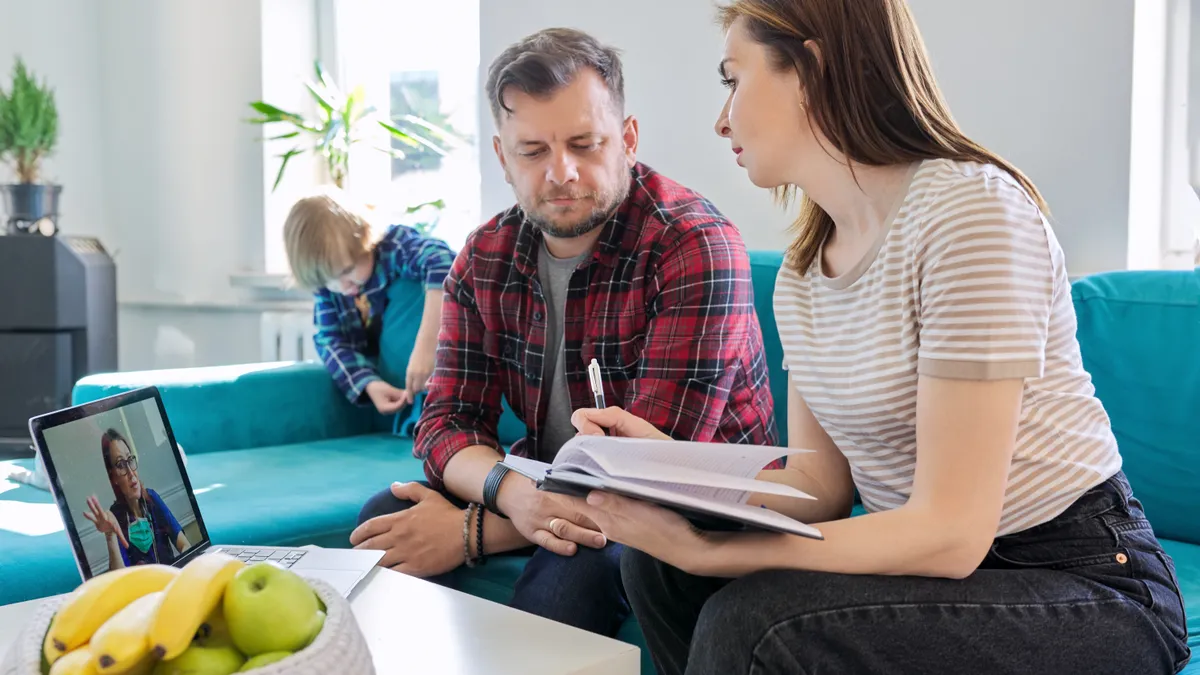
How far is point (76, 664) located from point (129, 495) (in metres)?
0.55

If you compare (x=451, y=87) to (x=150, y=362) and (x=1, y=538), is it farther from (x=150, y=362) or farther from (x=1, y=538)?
(x=1, y=538)

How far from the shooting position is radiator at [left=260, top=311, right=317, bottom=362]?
365 cm

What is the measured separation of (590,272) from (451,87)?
210 cm

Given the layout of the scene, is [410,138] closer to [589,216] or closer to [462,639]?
[589,216]

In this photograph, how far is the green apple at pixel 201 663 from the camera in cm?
67

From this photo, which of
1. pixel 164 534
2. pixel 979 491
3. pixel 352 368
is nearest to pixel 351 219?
pixel 352 368

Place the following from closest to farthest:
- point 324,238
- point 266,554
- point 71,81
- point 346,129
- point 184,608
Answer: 1. point 184,608
2. point 266,554
3. point 324,238
4. point 346,129
5. point 71,81

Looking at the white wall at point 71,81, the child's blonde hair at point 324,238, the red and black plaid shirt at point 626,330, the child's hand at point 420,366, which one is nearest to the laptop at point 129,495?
the red and black plaid shirt at point 626,330

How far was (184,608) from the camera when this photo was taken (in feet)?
2.18

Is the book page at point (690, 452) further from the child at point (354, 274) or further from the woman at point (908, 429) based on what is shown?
the child at point (354, 274)

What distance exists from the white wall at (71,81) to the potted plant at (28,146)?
0.29 metres

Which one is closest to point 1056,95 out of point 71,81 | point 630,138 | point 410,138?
point 630,138

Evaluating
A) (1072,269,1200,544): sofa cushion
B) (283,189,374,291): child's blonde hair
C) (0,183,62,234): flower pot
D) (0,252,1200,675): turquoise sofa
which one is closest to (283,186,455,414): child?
(283,189,374,291): child's blonde hair

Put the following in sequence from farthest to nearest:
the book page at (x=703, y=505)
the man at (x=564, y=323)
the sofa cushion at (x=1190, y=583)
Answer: the man at (x=564, y=323)
the sofa cushion at (x=1190, y=583)
the book page at (x=703, y=505)
